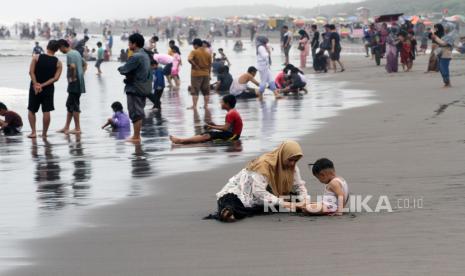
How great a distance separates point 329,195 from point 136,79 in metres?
7.32

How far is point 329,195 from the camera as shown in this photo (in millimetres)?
9461

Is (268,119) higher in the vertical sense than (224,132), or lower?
lower

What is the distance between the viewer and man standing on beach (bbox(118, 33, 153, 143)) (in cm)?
1620

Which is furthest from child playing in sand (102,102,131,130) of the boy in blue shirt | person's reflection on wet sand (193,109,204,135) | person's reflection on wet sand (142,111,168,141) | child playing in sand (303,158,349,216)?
child playing in sand (303,158,349,216)

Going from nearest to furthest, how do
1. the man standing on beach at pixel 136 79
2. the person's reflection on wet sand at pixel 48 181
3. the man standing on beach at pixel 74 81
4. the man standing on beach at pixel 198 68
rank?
the person's reflection on wet sand at pixel 48 181, the man standing on beach at pixel 136 79, the man standing on beach at pixel 74 81, the man standing on beach at pixel 198 68

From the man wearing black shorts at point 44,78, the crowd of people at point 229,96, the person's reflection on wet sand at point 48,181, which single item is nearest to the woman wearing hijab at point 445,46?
the crowd of people at point 229,96

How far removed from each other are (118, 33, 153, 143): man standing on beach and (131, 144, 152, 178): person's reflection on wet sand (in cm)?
91

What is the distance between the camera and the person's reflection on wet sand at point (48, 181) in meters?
10.9

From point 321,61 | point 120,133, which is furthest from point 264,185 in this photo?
point 321,61

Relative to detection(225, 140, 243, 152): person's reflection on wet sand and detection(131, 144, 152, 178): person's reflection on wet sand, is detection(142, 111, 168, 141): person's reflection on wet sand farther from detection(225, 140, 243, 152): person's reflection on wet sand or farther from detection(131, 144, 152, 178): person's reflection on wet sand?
detection(131, 144, 152, 178): person's reflection on wet sand

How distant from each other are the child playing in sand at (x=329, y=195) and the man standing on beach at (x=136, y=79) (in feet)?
23.1

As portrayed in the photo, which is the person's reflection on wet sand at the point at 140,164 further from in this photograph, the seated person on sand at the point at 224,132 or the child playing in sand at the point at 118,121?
the child playing in sand at the point at 118,121

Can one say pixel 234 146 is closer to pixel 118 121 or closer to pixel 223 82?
pixel 118 121

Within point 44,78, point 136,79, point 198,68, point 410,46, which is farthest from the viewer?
point 410,46
